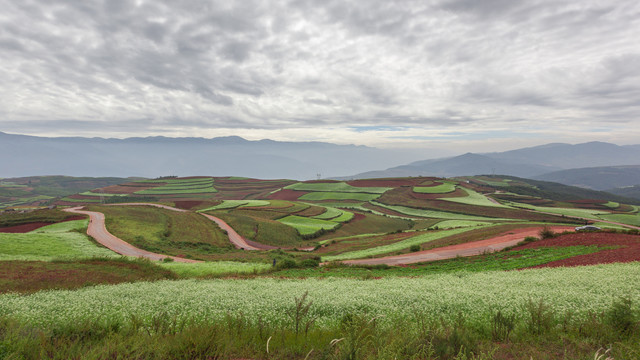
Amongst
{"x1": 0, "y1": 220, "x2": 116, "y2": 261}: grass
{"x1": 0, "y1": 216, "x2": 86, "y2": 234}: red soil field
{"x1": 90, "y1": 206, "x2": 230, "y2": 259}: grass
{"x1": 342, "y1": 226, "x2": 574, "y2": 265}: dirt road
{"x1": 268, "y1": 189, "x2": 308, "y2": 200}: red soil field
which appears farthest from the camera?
{"x1": 268, "y1": 189, "x2": 308, "y2": 200}: red soil field

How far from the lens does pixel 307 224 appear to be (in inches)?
3123

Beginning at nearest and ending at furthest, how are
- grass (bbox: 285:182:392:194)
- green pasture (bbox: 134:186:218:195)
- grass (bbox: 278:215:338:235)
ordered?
grass (bbox: 278:215:338:235)
grass (bbox: 285:182:392:194)
green pasture (bbox: 134:186:218:195)

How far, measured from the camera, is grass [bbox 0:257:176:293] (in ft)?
49.1

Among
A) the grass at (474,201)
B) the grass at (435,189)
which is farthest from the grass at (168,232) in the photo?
the grass at (435,189)

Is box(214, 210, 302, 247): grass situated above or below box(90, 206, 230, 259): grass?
below

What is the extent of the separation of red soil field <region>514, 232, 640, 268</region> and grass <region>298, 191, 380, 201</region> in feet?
356

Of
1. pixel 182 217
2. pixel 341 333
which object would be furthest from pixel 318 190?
pixel 341 333

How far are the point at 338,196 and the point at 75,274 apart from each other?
13074 centimetres

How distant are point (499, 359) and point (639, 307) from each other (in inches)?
284

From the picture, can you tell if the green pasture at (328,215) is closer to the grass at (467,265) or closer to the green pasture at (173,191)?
the grass at (467,265)

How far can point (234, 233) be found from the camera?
200 feet

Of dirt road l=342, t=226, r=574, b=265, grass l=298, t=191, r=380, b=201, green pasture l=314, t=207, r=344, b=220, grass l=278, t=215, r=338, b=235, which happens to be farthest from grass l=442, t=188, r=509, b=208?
dirt road l=342, t=226, r=574, b=265

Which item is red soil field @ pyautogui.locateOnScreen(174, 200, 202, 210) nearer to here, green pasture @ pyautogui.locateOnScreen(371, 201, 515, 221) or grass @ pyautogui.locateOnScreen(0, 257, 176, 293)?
grass @ pyautogui.locateOnScreen(0, 257, 176, 293)

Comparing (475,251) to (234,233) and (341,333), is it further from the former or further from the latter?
(234,233)
